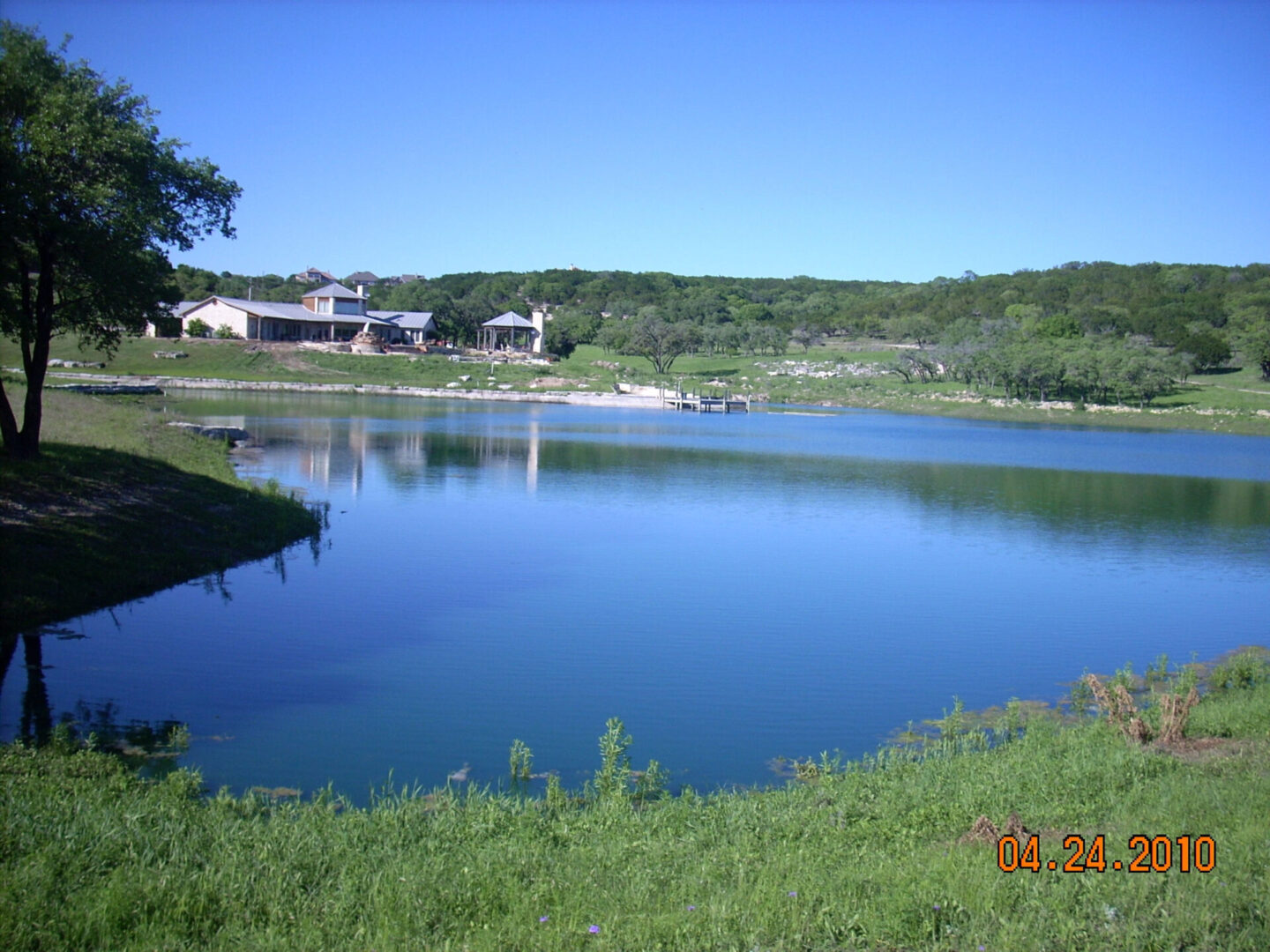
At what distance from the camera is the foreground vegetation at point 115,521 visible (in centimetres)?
1382

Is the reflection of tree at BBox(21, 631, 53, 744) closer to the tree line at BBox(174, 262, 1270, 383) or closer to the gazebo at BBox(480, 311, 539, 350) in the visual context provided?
the tree line at BBox(174, 262, 1270, 383)

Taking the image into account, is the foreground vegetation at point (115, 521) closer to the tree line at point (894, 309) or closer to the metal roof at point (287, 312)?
the tree line at point (894, 309)

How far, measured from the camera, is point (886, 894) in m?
5.52

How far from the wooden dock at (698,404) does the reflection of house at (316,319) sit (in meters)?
27.3

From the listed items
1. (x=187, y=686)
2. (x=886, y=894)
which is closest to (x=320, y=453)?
(x=187, y=686)

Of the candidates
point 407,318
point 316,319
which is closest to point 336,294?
point 407,318

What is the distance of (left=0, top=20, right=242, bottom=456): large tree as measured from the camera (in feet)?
51.8

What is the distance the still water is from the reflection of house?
52860mm

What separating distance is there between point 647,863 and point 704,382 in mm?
86720

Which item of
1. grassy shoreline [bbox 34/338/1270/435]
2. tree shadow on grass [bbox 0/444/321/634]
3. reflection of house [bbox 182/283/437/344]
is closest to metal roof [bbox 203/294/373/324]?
reflection of house [bbox 182/283/437/344]

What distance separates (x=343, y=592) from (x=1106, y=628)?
12.0m

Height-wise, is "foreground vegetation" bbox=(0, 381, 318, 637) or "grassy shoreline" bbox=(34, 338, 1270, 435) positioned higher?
"grassy shoreline" bbox=(34, 338, 1270, 435)

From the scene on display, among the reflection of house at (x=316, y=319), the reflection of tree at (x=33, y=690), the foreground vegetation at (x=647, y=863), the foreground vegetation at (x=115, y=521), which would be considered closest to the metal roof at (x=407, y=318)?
the reflection of house at (x=316, y=319)

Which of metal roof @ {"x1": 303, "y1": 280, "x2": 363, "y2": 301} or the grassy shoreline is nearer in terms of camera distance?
the grassy shoreline
